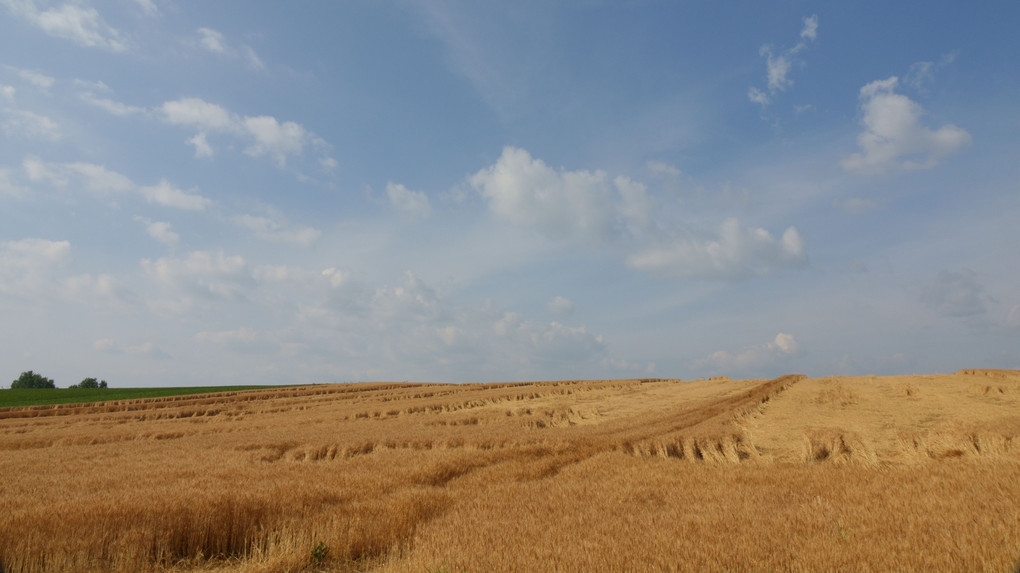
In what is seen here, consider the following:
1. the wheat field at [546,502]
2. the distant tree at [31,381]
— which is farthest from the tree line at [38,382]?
the wheat field at [546,502]

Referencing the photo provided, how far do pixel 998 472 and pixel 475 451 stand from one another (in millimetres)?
11300

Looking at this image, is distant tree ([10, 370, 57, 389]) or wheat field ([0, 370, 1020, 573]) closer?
wheat field ([0, 370, 1020, 573])

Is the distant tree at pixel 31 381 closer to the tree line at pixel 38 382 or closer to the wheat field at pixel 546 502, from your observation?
the tree line at pixel 38 382

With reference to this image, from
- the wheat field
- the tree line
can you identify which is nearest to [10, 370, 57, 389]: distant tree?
the tree line

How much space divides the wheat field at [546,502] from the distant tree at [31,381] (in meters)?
125

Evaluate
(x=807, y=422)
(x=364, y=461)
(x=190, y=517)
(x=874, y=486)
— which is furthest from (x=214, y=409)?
(x=874, y=486)

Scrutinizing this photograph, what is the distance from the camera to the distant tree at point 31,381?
4295 inches

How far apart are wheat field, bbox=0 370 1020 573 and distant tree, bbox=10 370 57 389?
12480 centimetres

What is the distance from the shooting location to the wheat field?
598 centimetres

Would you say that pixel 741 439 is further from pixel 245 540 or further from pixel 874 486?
pixel 245 540

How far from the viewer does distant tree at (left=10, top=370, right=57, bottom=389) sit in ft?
358

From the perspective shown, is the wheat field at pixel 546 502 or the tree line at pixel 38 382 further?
the tree line at pixel 38 382

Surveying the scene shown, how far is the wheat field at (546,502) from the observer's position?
598cm

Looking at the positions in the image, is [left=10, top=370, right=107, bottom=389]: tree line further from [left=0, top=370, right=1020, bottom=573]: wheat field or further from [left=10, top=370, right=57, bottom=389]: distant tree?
[left=0, top=370, right=1020, bottom=573]: wheat field
